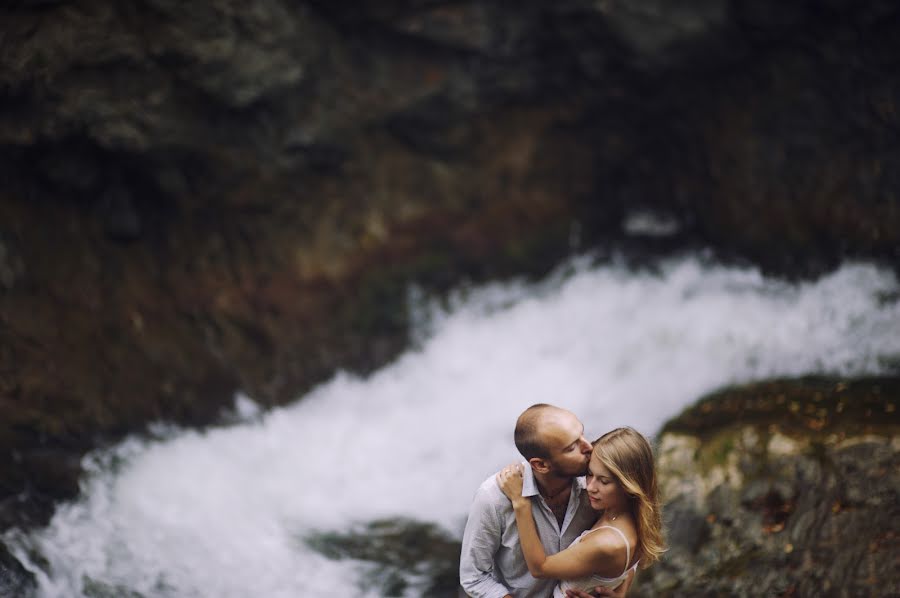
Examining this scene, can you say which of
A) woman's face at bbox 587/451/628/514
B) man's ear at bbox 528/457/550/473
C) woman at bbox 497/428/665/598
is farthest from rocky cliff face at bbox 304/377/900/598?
man's ear at bbox 528/457/550/473

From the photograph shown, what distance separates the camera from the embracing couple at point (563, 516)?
110 inches

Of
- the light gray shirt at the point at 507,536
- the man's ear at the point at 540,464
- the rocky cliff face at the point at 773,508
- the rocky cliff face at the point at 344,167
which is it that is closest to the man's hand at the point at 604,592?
the light gray shirt at the point at 507,536

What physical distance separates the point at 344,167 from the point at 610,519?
4932mm

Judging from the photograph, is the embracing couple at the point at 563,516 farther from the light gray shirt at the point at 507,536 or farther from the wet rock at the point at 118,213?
the wet rock at the point at 118,213

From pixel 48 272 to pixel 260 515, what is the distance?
247 centimetres

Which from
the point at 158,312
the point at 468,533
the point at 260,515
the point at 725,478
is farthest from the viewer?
the point at 158,312

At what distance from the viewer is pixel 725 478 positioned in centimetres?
461

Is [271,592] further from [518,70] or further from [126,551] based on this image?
[518,70]

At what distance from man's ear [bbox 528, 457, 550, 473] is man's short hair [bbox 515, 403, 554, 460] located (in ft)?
0.04

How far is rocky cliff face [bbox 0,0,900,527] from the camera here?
5.93 metres

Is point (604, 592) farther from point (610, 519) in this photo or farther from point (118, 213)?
point (118, 213)

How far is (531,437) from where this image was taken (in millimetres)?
2783

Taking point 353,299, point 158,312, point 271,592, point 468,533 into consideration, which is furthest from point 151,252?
point 468,533

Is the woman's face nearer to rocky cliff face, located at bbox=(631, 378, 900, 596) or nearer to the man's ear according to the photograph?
the man's ear
